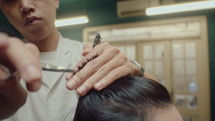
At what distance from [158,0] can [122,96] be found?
14.7 feet

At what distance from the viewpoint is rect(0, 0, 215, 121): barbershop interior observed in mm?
5078

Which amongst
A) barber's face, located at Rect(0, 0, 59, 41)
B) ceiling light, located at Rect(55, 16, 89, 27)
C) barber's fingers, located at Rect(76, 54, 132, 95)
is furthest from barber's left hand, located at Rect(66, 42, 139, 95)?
ceiling light, located at Rect(55, 16, 89, 27)

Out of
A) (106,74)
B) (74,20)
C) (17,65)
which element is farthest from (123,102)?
(74,20)

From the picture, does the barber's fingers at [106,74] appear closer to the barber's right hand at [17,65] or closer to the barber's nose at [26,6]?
the barber's right hand at [17,65]

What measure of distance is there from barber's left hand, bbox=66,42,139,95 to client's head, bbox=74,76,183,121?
74mm

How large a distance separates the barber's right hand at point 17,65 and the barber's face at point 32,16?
763 millimetres

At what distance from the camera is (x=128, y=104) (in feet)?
2.86

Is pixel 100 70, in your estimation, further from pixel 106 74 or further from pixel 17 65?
pixel 17 65

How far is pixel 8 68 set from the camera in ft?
1.50

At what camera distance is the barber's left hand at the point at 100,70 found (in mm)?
764

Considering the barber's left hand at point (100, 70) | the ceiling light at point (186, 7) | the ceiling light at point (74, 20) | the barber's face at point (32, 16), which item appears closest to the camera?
the barber's left hand at point (100, 70)

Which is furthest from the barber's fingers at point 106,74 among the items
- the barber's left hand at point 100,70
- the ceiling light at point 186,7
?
the ceiling light at point 186,7

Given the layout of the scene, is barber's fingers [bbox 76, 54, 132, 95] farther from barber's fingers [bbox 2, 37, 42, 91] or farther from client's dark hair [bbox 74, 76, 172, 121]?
barber's fingers [bbox 2, 37, 42, 91]

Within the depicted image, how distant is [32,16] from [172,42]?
4712 millimetres
